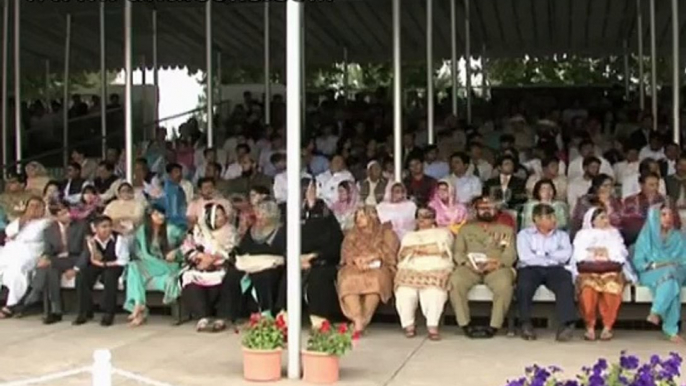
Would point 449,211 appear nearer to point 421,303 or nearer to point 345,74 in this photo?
point 421,303

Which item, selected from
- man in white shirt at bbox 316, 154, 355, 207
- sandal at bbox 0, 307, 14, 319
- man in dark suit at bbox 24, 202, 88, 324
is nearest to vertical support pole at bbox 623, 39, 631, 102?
man in white shirt at bbox 316, 154, 355, 207

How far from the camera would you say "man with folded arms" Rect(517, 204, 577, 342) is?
9.08 meters

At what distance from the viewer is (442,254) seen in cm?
942

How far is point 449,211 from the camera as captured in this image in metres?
10.1

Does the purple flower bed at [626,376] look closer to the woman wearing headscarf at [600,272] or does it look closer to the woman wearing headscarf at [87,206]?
the woman wearing headscarf at [600,272]

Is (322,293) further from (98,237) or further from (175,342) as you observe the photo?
(98,237)

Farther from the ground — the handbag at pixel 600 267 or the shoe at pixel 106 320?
the handbag at pixel 600 267

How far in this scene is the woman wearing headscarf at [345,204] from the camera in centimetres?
1066

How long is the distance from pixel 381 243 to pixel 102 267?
2.54 metres

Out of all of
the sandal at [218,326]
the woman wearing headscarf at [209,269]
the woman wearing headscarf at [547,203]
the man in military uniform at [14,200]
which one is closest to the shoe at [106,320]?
the woman wearing headscarf at [209,269]

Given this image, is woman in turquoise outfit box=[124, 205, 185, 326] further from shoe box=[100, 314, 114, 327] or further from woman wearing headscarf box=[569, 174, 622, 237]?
woman wearing headscarf box=[569, 174, 622, 237]

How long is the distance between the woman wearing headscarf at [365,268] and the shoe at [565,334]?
4.56 feet

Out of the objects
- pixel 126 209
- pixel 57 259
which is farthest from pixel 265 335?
pixel 126 209

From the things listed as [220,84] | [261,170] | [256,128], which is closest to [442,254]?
[261,170]
